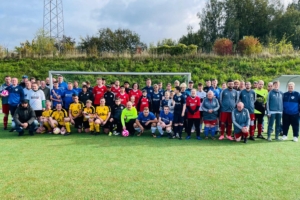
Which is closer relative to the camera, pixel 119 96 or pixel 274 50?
pixel 119 96

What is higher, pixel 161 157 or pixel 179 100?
pixel 179 100

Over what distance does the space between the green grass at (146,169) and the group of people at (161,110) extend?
689 mm

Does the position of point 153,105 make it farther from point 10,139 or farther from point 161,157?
point 10,139

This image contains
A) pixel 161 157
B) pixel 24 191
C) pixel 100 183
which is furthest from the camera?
A: pixel 161 157

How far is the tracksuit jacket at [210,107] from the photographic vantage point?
698 cm

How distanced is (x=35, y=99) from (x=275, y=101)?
6.92 metres

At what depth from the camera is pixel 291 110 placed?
677 centimetres

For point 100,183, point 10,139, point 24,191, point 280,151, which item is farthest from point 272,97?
point 10,139

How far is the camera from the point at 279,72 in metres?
17.2

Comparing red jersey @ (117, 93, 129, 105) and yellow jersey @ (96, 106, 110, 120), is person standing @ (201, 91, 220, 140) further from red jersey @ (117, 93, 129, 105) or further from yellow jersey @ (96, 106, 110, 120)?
yellow jersey @ (96, 106, 110, 120)

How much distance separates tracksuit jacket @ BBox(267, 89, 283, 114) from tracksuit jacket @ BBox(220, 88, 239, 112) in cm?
89

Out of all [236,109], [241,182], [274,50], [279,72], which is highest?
[274,50]

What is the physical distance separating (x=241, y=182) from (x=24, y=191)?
3089 millimetres

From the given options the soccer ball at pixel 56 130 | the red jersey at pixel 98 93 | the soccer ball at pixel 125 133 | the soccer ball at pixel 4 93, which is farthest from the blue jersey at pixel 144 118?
the soccer ball at pixel 4 93
